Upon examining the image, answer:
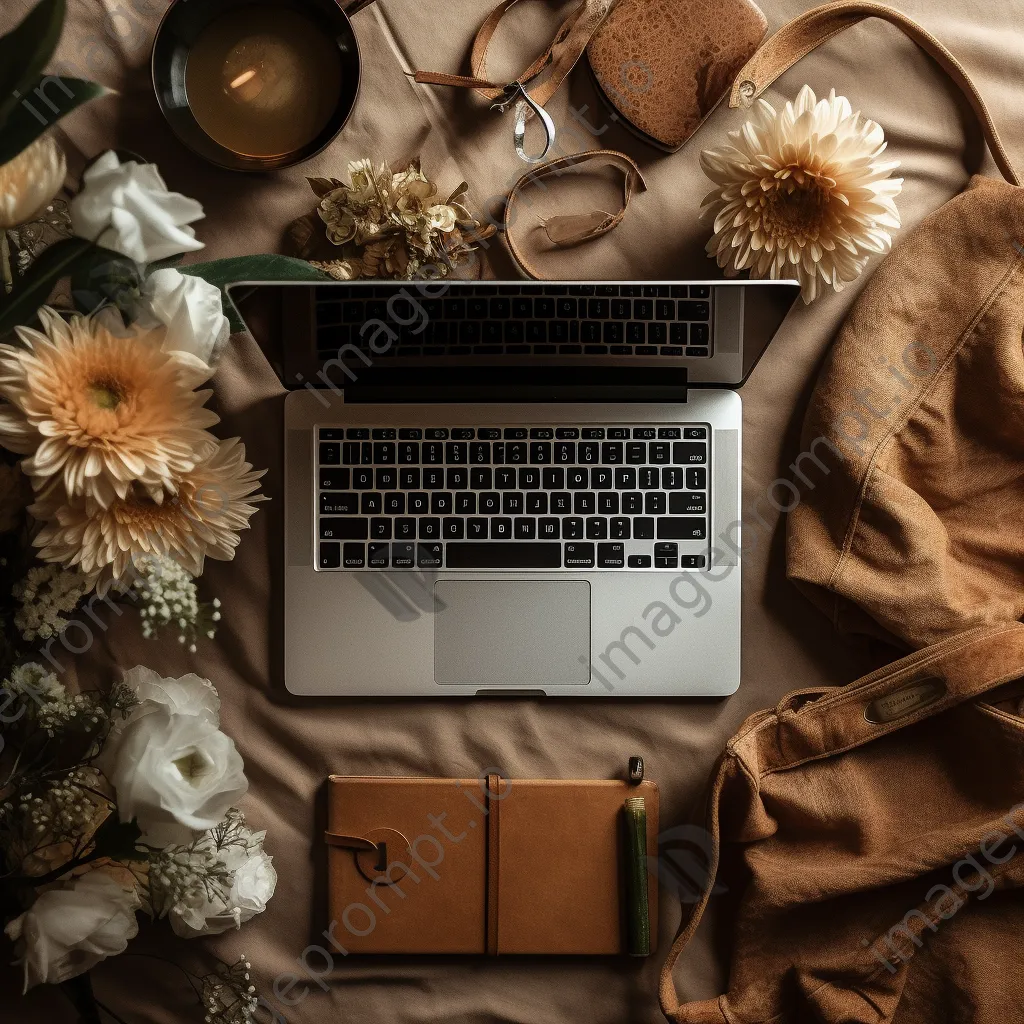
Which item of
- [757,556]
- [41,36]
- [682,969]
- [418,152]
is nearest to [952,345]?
[757,556]

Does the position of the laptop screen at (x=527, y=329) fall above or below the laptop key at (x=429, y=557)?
above

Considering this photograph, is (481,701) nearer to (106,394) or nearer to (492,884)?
(492,884)

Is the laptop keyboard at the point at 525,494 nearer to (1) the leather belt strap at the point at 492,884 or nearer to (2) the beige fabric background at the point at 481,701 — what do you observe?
(2) the beige fabric background at the point at 481,701

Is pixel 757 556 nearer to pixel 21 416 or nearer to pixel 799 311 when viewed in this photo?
pixel 799 311

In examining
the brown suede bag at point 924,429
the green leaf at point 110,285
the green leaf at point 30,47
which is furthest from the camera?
the brown suede bag at point 924,429

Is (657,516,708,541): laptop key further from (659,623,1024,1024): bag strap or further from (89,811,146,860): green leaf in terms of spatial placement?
(89,811,146,860): green leaf

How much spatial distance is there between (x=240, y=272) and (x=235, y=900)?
54 cm

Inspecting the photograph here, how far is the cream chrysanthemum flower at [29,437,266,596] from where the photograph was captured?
0.57m

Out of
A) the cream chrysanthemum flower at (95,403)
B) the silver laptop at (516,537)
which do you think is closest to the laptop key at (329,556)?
the silver laptop at (516,537)

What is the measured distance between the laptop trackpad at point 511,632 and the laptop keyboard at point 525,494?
0.02m

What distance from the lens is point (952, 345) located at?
769mm

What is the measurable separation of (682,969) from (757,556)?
15.7 inches

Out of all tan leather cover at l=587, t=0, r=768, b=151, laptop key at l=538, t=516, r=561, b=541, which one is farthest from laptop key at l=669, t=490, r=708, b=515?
tan leather cover at l=587, t=0, r=768, b=151

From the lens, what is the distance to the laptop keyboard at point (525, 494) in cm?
77
